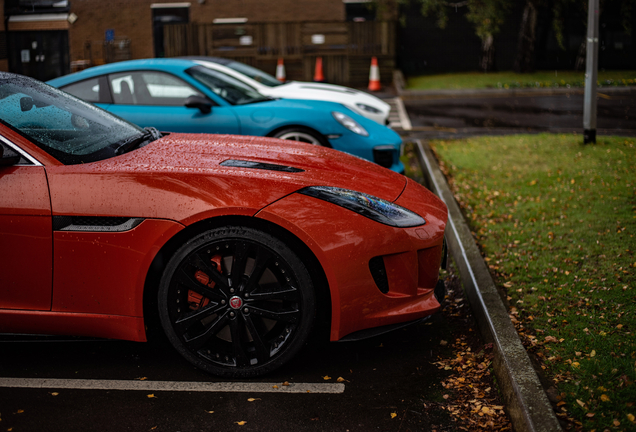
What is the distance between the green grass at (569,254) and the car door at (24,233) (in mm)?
2561

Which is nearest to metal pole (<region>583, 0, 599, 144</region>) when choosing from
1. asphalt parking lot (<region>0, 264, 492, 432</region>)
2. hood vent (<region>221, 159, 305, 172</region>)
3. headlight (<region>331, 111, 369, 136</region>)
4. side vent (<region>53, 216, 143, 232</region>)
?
headlight (<region>331, 111, 369, 136</region>)

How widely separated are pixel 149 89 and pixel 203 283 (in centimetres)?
457

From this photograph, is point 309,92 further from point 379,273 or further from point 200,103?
point 379,273

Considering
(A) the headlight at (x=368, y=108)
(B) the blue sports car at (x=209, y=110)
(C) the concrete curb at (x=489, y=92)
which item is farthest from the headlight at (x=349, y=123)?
(C) the concrete curb at (x=489, y=92)

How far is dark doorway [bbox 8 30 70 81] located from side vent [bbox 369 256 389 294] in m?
5.14

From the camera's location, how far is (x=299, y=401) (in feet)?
10.4

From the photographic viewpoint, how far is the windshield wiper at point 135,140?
3.68 meters

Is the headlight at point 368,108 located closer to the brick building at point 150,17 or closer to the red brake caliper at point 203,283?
the red brake caliper at point 203,283

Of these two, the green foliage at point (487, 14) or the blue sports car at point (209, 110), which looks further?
the green foliage at point (487, 14)

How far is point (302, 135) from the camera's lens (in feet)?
23.5

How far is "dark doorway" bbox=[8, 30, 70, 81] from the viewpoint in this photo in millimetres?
8453

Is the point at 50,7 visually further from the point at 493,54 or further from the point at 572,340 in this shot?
the point at 493,54

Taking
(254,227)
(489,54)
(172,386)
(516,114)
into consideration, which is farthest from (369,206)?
(489,54)

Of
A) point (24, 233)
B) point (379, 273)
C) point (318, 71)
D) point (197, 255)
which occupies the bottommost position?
point (379, 273)
